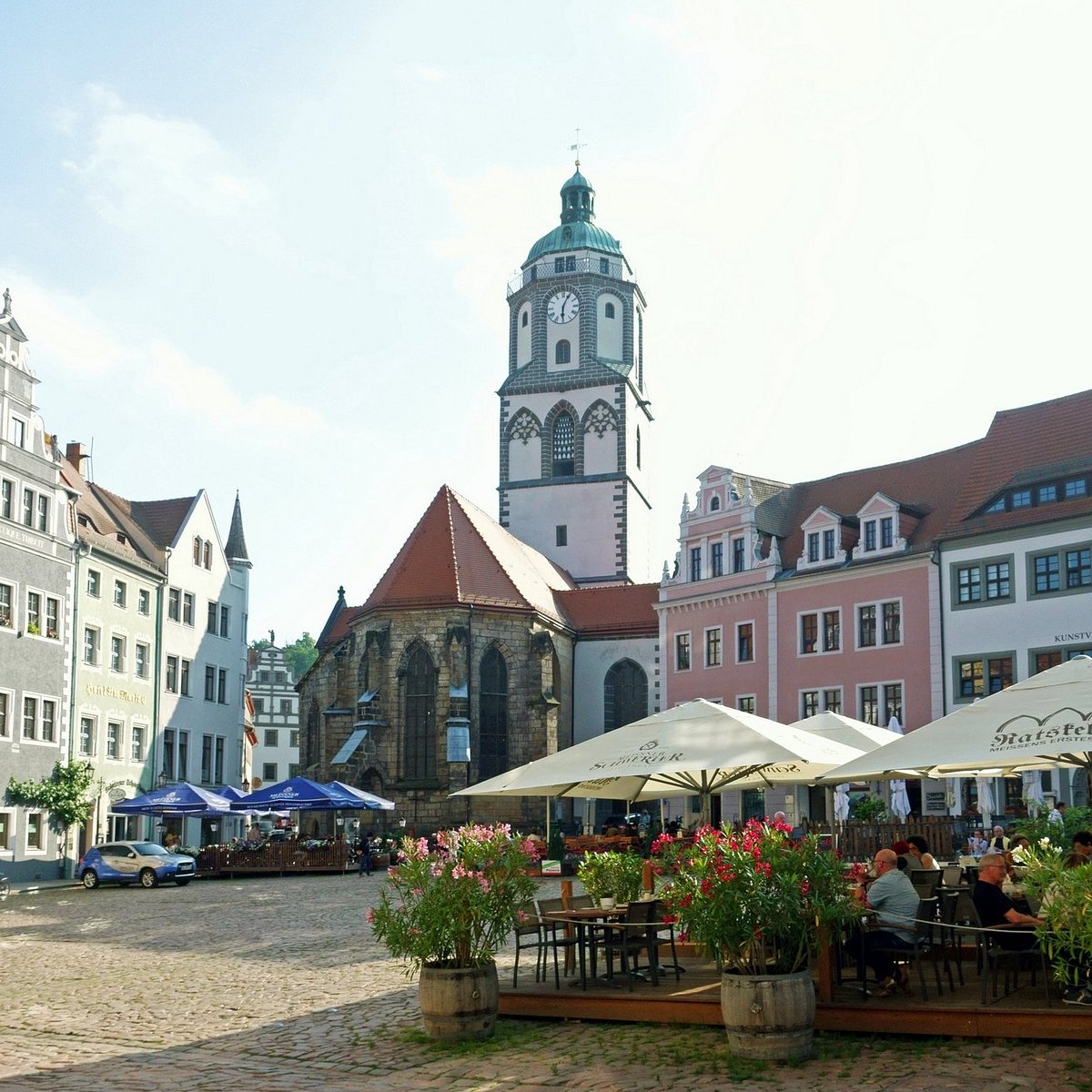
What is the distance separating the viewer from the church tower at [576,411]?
66812mm

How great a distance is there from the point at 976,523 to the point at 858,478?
26.0ft

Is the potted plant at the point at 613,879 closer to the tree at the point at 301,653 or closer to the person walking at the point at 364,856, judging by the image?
the person walking at the point at 364,856

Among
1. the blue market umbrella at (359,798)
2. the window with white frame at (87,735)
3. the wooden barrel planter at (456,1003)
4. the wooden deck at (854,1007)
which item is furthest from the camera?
the window with white frame at (87,735)

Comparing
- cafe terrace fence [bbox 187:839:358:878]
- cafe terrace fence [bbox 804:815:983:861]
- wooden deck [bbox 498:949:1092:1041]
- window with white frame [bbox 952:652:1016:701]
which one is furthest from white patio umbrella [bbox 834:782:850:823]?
wooden deck [bbox 498:949:1092:1041]

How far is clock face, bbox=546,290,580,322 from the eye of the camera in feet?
225

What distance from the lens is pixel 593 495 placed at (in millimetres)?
67062

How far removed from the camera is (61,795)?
39.2 m

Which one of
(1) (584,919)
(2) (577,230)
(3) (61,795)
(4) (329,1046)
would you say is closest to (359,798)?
(3) (61,795)

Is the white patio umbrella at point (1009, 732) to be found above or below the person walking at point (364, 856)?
above

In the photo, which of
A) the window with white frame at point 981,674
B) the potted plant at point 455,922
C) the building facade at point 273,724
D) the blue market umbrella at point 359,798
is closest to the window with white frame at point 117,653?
the blue market umbrella at point 359,798

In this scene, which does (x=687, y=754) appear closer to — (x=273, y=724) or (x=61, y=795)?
(x=61, y=795)

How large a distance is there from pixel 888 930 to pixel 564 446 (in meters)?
57.0

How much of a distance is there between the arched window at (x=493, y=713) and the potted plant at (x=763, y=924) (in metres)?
43.5

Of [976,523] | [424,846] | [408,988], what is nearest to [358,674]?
[976,523]
